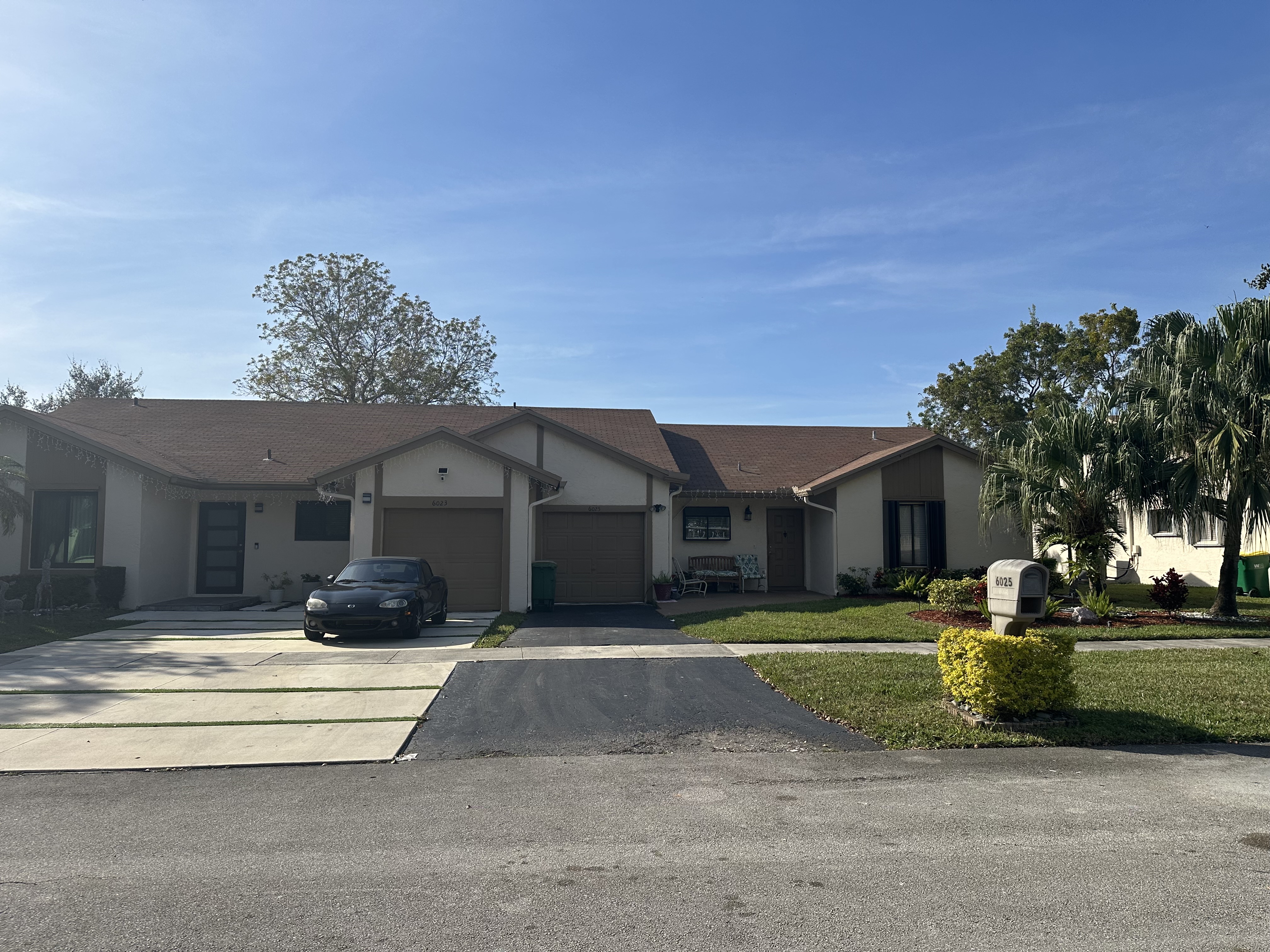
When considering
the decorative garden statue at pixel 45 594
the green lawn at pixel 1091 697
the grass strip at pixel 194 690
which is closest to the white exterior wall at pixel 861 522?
the green lawn at pixel 1091 697

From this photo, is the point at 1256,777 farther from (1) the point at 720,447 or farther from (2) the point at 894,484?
(1) the point at 720,447

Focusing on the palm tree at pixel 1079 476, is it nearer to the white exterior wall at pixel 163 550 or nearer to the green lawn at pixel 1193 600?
the green lawn at pixel 1193 600

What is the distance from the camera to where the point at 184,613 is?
55.9ft

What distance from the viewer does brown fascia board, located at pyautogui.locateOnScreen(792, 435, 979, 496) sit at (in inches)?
790

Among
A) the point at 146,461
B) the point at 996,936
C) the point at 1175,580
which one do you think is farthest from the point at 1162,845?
the point at 146,461

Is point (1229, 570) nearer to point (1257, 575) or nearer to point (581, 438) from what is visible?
point (1257, 575)

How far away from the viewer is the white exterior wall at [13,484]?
1758cm

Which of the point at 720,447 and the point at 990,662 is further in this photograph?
the point at 720,447

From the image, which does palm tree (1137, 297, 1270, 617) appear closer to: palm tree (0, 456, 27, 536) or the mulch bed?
the mulch bed

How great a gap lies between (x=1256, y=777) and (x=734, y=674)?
17.9ft

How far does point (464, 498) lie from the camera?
17562 millimetres

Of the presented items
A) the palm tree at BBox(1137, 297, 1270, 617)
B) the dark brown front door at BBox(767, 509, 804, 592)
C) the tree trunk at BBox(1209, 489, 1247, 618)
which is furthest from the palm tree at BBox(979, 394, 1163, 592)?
the dark brown front door at BBox(767, 509, 804, 592)

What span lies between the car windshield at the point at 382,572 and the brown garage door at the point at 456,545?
224 centimetres

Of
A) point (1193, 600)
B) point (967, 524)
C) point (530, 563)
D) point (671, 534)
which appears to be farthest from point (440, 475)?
point (1193, 600)
